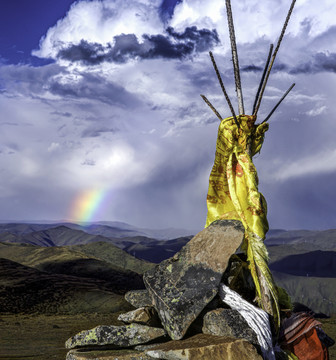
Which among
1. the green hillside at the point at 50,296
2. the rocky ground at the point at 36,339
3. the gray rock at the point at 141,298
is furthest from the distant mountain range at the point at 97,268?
the gray rock at the point at 141,298

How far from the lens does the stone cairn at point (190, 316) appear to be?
452 centimetres

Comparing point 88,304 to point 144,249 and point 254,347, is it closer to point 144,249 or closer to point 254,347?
point 254,347

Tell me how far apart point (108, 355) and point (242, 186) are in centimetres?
323

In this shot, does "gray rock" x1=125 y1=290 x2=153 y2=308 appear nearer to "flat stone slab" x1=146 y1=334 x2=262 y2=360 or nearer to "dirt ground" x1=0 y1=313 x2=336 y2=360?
"flat stone slab" x1=146 y1=334 x2=262 y2=360

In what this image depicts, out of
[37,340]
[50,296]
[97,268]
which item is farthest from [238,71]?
[97,268]

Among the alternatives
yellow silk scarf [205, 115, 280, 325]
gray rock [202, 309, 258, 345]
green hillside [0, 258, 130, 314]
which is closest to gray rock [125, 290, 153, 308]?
gray rock [202, 309, 258, 345]

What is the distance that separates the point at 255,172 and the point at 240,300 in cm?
207

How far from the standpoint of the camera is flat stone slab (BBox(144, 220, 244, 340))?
495 cm

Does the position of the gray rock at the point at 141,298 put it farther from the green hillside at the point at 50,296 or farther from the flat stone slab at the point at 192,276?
the green hillside at the point at 50,296

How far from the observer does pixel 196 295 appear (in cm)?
503

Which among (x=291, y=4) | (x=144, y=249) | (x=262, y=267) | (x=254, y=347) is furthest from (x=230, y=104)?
(x=144, y=249)

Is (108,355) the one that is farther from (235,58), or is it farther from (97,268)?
(97,268)

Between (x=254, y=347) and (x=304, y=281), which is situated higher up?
(x=254, y=347)

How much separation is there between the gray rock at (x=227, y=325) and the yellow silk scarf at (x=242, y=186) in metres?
0.86
